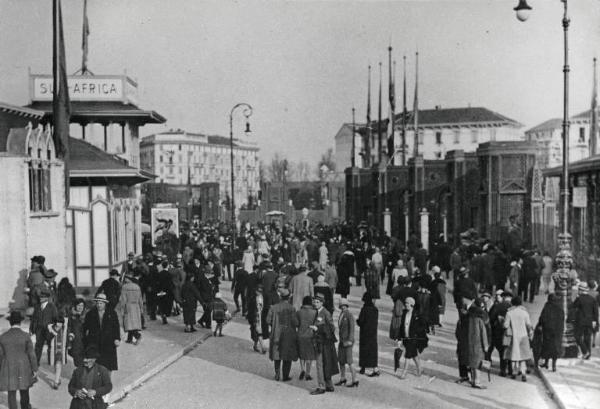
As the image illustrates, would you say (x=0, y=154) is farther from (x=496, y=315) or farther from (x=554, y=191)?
(x=554, y=191)

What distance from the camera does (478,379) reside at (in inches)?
505

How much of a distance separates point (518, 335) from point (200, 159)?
316 ft

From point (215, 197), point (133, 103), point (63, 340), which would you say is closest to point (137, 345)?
point (63, 340)

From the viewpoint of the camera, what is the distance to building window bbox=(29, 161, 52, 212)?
2103 centimetres

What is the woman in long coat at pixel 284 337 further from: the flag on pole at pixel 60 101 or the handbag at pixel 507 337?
the flag on pole at pixel 60 101

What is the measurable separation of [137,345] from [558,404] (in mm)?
8903

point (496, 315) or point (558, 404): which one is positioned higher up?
point (496, 315)

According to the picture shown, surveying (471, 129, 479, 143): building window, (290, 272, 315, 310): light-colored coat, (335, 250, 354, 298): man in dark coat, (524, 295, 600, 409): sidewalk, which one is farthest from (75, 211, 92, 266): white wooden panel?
(471, 129, 479, 143): building window

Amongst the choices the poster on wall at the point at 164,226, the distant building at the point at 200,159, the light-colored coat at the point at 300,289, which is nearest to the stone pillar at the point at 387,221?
the poster on wall at the point at 164,226

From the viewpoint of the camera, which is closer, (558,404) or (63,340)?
(558,404)

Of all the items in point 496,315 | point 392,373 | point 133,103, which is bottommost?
point 392,373

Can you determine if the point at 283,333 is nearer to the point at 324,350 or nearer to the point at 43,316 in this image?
the point at 324,350

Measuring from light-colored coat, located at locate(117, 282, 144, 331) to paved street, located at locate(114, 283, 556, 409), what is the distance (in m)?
1.57

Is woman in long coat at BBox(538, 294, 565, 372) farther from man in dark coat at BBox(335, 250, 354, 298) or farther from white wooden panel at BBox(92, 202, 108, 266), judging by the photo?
white wooden panel at BBox(92, 202, 108, 266)
